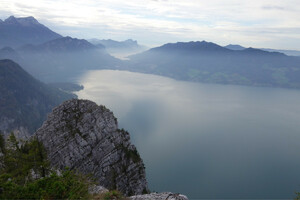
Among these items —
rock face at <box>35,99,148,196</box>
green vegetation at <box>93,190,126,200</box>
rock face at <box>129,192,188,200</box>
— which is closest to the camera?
green vegetation at <box>93,190,126,200</box>

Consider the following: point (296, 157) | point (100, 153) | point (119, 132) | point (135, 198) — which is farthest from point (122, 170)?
point (296, 157)

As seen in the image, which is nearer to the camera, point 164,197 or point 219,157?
point 164,197

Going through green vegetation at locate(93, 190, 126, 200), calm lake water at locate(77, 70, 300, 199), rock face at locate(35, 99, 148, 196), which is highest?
green vegetation at locate(93, 190, 126, 200)

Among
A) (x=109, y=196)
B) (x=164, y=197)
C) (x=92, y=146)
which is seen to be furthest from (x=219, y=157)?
(x=109, y=196)

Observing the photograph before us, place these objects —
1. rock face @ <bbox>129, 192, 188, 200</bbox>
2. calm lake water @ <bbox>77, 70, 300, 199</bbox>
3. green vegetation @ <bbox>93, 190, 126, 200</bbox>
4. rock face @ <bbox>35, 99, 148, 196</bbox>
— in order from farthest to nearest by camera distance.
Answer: calm lake water @ <bbox>77, 70, 300, 199</bbox> < rock face @ <bbox>35, 99, 148, 196</bbox> < rock face @ <bbox>129, 192, 188, 200</bbox> < green vegetation @ <bbox>93, 190, 126, 200</bbox>

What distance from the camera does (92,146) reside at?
49281mm

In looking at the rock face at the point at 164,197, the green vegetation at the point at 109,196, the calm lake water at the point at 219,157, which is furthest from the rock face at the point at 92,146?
the calm lake water at the point at 219,157

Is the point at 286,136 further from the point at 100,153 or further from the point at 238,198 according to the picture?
the point at 100,153

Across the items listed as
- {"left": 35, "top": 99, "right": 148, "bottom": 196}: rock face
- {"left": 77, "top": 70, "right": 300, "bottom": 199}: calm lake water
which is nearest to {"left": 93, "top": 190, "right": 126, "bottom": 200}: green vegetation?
{"left": 35, "top": 99, "right": 148, "bottom": 196}: rock face

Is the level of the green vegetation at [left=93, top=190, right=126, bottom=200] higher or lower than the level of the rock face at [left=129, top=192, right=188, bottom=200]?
higher

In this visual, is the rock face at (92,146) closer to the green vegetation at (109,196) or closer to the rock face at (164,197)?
the rock face at (164,197)

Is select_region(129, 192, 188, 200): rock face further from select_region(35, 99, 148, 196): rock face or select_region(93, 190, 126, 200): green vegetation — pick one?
select_region(35, 99, 148, 196): rock face

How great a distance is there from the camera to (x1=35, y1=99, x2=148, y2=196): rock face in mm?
46000

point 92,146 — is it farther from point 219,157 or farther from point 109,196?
point 219,157
